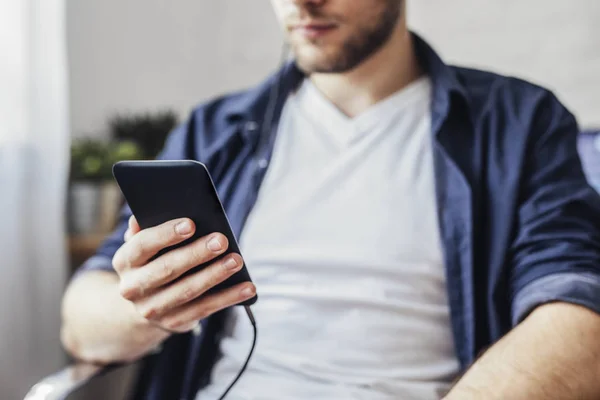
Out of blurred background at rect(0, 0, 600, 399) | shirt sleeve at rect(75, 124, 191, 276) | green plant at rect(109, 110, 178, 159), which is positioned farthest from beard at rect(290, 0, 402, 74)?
green plant at rect(109, 110, 178, 159)

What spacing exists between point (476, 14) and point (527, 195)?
0.61 m

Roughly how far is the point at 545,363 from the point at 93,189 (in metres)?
0.93

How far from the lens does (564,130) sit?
0.77 m

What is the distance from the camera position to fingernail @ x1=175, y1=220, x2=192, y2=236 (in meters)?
0.54

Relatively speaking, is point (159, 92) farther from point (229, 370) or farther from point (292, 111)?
point (229, 370)

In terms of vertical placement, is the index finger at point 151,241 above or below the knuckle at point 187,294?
above

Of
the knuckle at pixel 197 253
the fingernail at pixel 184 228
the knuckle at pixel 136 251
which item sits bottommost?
the knuckle at pixel 136 251

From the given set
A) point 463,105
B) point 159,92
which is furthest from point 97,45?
point 463,105

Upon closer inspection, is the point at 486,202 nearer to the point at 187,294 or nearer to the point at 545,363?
the point at 545,363

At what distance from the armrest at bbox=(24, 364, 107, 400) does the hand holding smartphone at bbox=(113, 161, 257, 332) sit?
0.16 metres

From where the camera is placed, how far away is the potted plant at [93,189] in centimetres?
122

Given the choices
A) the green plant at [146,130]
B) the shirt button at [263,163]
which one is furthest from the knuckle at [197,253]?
the green plant at [146,130]

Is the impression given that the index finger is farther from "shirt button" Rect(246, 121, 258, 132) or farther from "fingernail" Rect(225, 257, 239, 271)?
"shirt button" Rect(246, 121, 258, 132)

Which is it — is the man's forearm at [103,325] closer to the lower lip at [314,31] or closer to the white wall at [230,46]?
the lower lip at [314,31]
